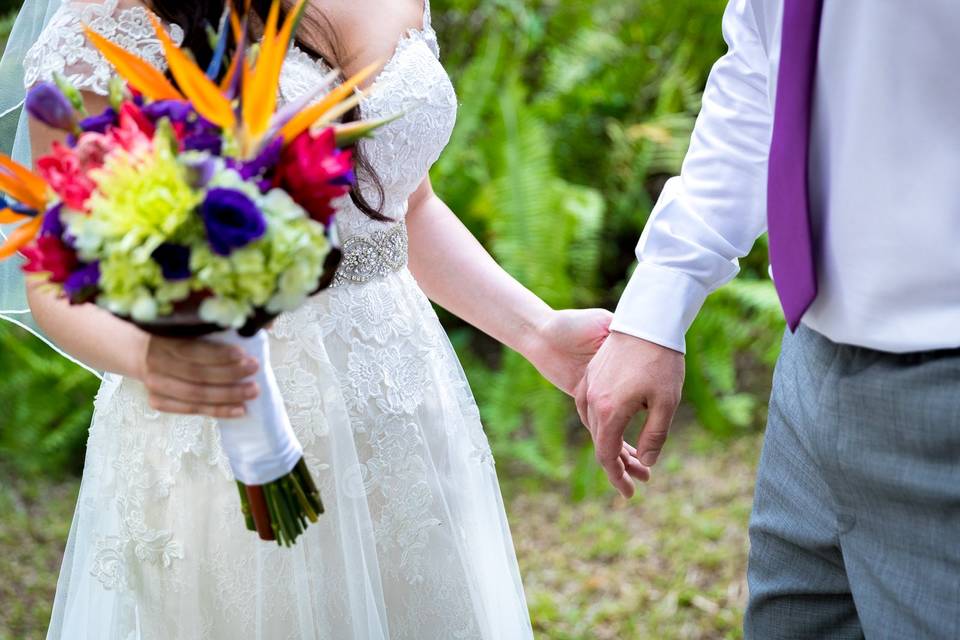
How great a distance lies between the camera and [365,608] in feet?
5.62

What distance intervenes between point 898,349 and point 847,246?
15 cm

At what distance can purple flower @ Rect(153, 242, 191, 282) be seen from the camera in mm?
1133

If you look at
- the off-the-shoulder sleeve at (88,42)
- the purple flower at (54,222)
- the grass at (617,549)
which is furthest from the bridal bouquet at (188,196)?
the grass at (617,549)

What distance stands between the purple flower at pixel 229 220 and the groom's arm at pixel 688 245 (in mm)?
803

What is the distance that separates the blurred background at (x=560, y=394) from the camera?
3801 mm

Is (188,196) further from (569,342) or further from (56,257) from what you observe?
(569,342)

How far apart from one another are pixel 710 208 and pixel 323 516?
792mm

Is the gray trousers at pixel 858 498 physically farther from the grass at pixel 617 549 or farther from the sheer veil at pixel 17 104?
the grass at pixel 617 549

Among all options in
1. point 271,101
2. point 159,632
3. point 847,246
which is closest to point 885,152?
point 847,246

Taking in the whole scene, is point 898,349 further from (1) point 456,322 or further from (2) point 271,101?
(1) point 456,322

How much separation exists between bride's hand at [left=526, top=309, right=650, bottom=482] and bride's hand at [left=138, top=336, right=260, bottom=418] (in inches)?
32.0

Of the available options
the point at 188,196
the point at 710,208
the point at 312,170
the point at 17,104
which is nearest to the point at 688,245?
the point at 710,208

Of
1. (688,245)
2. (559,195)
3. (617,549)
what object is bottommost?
(617,549)

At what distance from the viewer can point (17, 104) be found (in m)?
1.86
